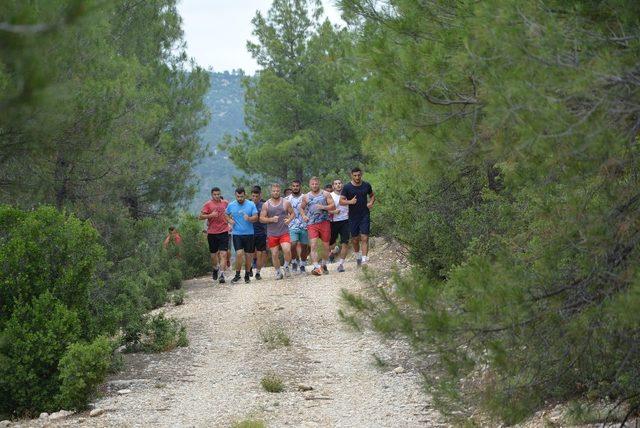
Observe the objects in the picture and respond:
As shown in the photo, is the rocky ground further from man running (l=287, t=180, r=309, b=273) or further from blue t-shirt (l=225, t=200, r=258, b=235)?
man running (l=287, t=180, r=309, b=273)

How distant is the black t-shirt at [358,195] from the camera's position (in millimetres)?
15656

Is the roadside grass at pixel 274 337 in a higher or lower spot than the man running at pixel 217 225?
lower

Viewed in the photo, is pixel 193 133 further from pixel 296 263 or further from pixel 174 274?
pixel 296 263

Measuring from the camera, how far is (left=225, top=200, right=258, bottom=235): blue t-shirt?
16.2 m

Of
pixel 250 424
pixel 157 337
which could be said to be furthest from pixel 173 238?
pixel 250 424

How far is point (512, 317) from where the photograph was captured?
15.8ft

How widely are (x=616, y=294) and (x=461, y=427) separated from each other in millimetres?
1750

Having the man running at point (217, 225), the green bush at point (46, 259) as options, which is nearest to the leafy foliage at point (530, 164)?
the green bush at point (46, 259)

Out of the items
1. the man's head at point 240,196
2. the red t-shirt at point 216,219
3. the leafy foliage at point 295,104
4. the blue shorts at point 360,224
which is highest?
the leafy foliage at point 295,104

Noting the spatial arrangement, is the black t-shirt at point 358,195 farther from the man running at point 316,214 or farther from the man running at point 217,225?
the man running at point 217,225

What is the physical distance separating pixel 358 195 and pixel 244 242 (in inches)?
96.8

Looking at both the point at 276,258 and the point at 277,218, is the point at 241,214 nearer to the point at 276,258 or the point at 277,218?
the point at 277,218

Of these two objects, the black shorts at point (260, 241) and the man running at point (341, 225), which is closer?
the black shorts at point (260, 241)

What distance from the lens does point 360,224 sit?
15922mm
